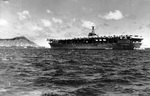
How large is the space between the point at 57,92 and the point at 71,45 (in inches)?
3774

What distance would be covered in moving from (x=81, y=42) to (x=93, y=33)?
1621cm

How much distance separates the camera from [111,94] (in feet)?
32.2

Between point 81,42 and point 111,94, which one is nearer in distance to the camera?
point 111,94

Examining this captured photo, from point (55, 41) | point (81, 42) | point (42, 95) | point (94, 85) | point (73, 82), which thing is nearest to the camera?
point (42, 95)

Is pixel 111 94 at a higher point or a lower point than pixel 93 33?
lower

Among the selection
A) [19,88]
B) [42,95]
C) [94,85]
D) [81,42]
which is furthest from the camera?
[81,42]

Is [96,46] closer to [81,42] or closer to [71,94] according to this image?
[81,42]

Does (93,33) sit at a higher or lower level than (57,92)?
higher

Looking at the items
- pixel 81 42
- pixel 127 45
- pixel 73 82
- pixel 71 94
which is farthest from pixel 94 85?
pixel 81 42

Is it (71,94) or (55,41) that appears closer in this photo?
(71,94)

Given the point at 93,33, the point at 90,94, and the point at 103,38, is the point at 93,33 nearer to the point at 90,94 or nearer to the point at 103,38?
the point at 103,38

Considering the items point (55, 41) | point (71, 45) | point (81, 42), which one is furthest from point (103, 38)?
point (55, 41)

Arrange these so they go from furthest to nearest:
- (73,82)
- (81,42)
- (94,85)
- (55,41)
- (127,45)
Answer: (55,41), (81,42), (127,45), (73,82), (94,85)

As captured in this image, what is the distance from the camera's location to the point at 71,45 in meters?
106
